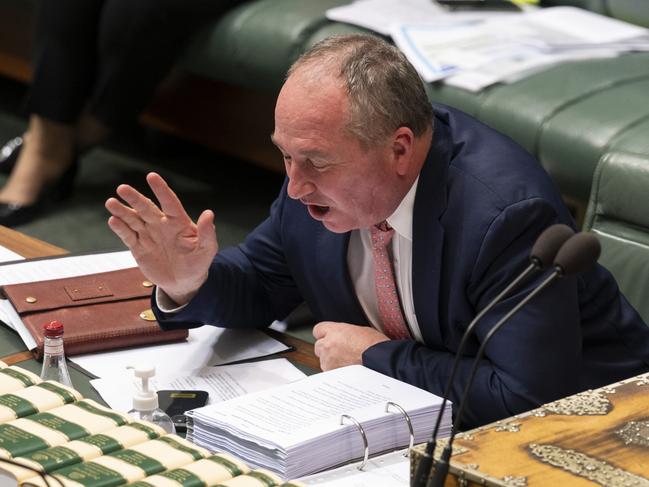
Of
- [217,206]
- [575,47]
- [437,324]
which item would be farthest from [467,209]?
[217,206]

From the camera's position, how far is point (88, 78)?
3748mm

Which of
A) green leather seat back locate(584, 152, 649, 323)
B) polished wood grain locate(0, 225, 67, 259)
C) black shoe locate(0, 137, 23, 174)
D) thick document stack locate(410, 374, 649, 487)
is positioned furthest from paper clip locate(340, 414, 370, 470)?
black shoe locate(0, 137, 23, 174)

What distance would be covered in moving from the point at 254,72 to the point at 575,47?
0.84 metres

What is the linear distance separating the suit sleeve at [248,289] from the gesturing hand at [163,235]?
39 mm

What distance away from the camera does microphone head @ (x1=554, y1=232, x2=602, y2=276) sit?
3.75ft

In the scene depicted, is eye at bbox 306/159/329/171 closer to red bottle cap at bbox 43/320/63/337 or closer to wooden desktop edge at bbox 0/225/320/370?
wooden desktop edge at bbox 0/225/320/370

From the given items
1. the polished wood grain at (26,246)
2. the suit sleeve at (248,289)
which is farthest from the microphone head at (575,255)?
the polished wood grain at (26,246)

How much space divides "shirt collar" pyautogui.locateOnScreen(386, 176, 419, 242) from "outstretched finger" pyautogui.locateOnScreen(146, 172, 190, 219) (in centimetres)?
29

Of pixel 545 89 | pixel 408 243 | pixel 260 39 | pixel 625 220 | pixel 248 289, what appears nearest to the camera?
pixel 408 243

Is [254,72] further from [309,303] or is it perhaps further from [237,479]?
[237,479]

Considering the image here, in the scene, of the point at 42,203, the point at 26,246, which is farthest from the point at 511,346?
the point at 42,203

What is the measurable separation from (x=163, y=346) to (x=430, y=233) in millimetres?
427

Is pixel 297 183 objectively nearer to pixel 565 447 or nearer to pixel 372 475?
pixel 372 475

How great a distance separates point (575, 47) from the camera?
10.4ft
